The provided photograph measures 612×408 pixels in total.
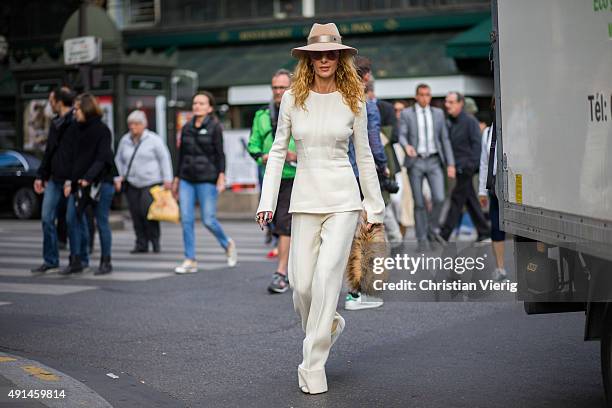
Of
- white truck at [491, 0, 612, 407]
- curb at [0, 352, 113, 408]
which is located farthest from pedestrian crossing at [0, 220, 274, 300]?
white truck at [491, 0, 612, 407]

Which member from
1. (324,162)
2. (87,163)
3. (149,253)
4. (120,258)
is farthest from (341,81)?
(149,253)

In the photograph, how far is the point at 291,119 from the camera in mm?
6367

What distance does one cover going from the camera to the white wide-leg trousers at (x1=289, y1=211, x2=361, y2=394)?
614cm

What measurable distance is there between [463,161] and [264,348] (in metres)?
6.18

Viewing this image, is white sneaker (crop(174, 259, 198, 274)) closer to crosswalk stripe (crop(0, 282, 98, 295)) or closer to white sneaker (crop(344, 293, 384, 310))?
crosswalk stripe (crop(0, 282, 98, 295))

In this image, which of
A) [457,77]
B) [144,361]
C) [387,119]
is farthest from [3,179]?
[144,361]

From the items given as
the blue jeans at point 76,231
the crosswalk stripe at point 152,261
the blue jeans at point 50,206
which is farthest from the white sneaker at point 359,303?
the crosswalk stripe at point 152,261

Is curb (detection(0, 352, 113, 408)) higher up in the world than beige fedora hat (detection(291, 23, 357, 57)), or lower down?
lower down

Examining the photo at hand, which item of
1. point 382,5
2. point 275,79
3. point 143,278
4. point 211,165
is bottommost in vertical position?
point 143,278

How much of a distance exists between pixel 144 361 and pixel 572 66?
3.57 metres

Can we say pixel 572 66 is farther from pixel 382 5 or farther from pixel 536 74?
pixel 382 5

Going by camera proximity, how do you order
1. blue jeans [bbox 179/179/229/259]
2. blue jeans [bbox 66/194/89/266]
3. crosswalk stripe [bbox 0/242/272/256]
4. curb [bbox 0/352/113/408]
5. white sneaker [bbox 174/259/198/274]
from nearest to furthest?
1. curb [bbox 0/352/113/408]
2. blue jeans [bbox 66/194/89/266]
3. blue jeans [bbox 179/179/229/259]
4. white sneaker [bbox 174/259/198/274]
5. crosswalk stripe [bbox 0/242/272/256]

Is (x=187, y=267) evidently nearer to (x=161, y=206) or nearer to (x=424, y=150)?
(x=161, y=206)

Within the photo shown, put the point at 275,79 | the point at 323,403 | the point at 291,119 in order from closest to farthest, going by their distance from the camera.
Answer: the point at 323,403, the point at 291,119, the point at 275,79
